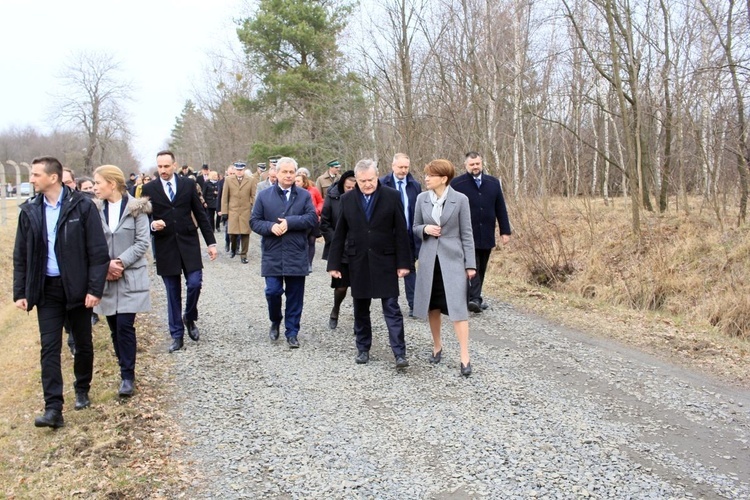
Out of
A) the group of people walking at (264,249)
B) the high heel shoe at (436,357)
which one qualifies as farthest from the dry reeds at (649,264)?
the high heel shoe at (436,357)

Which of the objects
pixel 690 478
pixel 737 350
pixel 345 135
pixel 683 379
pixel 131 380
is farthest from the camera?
pixel 345 135

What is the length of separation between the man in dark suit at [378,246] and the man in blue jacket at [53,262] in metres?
2.34

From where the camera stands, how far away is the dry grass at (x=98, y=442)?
3.87 meters

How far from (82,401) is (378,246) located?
2989mm

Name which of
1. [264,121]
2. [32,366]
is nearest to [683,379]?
[32,366]

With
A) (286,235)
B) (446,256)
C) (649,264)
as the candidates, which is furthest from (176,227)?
(649,264)

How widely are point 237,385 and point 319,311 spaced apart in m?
3.25

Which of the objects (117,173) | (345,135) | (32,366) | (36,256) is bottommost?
(32,366)

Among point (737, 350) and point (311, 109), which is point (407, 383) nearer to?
point (737, 350)

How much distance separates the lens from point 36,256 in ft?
15.7

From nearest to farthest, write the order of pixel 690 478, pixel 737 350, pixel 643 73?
pixel 690 478 → pixel 737 350 → pixel 643 73

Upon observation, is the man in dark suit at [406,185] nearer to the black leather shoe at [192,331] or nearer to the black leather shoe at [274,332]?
the black leather shoe at [274,332]

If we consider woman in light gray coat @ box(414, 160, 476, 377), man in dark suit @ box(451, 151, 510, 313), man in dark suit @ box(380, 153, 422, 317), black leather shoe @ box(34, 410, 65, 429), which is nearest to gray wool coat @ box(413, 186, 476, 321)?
woman in light gray coat @ box(414, 160, 476, 377)

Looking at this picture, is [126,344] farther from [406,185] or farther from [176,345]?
[406,185]
